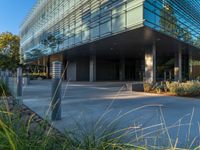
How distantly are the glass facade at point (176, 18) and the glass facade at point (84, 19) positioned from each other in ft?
4.96

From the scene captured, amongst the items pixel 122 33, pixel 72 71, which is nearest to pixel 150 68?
pixel 122 33

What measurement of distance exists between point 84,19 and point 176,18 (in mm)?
10394

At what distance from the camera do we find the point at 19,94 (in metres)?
9.45

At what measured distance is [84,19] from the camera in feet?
91.1

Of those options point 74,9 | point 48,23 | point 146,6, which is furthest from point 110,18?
point 48,23

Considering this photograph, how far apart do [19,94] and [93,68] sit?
27.4m

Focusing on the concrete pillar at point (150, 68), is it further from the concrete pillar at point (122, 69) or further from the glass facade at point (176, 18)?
the concrete pillar at point (122, 69)

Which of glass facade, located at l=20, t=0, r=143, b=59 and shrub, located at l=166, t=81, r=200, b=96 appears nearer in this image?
shrub, located at l=166, t=81, r=200, b=96

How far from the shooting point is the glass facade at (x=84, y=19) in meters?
19.9

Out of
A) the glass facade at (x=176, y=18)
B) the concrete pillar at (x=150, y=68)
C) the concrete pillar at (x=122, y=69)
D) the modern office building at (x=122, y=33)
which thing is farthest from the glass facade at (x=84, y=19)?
the concrete pillar at (x=122, y=69)

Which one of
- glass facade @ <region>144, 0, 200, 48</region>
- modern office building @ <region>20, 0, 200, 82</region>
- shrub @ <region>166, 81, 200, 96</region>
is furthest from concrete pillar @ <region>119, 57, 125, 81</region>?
shrub @ <region>166, 81, 200, 96</region>

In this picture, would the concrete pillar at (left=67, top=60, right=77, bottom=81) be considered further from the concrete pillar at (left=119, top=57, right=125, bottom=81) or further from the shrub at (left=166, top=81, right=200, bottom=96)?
the shrub at (left=166, top=81, right=200, bottom=96)

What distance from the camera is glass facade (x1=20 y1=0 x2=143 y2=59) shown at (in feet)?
65.4

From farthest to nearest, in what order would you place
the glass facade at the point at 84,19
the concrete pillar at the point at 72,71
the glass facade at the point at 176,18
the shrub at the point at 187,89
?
1. the concrete pillar at the point at 72,71
2. the glass facade at the point at 176,18
3. the glass facade at the point at 84,19
4. the shrub at the point at 187,89
